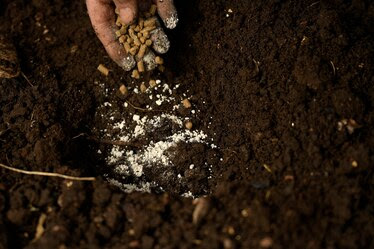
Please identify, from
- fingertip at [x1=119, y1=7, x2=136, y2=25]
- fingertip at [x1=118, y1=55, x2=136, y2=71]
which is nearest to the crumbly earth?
fingertip at [x1=118, y1=55, x2=136, y2=71]

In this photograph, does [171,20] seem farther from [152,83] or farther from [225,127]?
[225,127]

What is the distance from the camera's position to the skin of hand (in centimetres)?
170

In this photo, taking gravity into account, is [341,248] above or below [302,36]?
below

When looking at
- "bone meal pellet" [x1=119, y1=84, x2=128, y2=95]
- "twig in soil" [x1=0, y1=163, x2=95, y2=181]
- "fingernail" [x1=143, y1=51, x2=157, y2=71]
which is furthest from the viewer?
"bone meal pellet" [x1=119, y1=84, x2=128, y2=95]

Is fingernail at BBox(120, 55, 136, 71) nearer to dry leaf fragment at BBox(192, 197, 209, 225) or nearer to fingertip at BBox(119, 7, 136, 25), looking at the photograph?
fingertip at BBox(119, 7, 136, 25)

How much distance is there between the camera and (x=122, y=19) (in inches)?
68.1

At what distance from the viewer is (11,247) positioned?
131cm

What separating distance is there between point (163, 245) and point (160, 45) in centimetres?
87

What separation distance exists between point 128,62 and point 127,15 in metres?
0.21

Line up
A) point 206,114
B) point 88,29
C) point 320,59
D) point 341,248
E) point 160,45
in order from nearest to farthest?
point 341,248 → point 320,59 → point 160,45 → point 206,114 → point 88,29

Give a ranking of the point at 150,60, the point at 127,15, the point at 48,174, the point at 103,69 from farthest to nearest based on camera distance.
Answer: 1. the point at 103,69
2. the point at 150,60
3. the point at 127,15
4. the point at 48,174

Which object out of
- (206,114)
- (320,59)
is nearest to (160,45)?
(206,114)

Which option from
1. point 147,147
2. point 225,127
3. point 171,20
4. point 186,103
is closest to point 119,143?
point 147,147

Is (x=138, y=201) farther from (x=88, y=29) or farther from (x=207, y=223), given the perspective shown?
(x=88, y=29)
